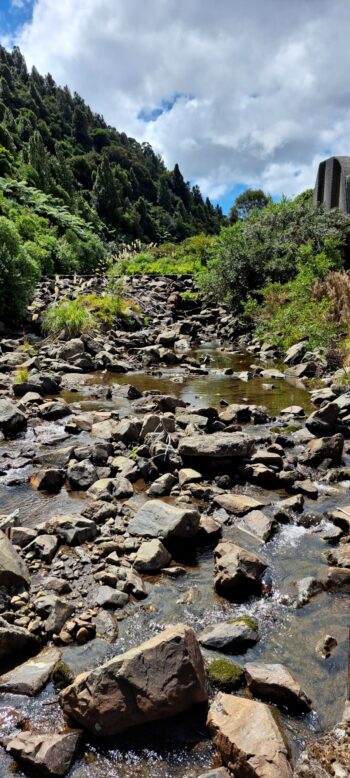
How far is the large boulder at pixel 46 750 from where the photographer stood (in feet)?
9.55

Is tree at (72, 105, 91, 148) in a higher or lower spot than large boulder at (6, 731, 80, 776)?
higher

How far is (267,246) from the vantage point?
23219 millimetres

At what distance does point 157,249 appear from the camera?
46500 millimetres

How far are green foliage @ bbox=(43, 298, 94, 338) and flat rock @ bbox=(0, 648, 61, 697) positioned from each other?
14.5m

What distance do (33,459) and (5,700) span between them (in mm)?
4409

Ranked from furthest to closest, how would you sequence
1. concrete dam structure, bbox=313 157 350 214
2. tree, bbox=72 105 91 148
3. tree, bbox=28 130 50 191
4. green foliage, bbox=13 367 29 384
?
1. tree, bbox=72 105 91 148
2. tree, bbox=28 130 50 191
3. concrete dam structure, bbox=313 157 350 214
4. green foliage, bbox=13 367 29 384

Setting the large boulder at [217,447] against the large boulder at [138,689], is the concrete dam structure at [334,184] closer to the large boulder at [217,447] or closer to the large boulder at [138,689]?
the large boulder at [217,447]

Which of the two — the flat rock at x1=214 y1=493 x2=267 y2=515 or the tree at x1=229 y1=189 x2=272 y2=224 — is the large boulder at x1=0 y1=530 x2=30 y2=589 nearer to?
the flat rock at x1=214 y1=493 x2=267 y2=515

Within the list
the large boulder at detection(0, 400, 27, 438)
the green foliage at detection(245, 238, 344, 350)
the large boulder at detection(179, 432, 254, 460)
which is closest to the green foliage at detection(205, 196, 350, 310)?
the green foliage at detection(245, 238, 344, 350)

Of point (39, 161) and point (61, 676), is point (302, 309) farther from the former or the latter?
point (39, 161)

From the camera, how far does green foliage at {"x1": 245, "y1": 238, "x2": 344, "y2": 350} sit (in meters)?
15.1

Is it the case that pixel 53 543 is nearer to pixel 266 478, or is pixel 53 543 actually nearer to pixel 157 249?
pixel 266 478

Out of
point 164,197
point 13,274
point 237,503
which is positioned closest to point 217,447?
point 237,503

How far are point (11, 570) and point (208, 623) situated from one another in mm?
1784
